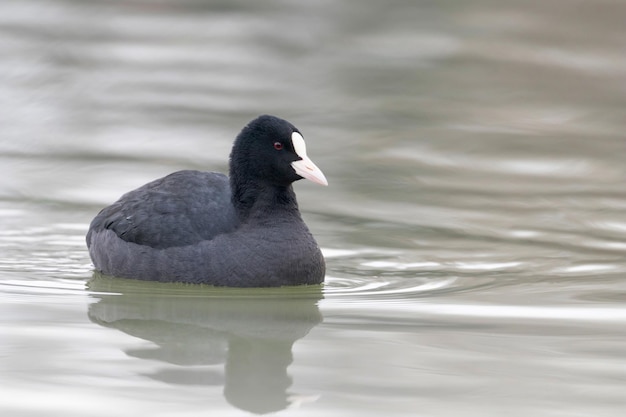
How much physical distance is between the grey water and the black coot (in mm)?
147

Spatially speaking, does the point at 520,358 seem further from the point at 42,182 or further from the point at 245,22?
the point at 245,22

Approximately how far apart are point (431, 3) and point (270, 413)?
37.9 ft

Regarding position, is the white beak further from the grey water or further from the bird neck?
the grey water

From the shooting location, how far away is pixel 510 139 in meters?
12.3

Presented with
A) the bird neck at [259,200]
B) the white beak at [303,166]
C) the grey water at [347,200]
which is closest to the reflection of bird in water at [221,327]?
the grey water at [347,200]

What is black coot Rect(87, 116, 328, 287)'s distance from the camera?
25.0 ft

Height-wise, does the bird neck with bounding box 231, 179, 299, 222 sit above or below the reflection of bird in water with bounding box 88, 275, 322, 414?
above

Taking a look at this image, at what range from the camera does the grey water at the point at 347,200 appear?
5637mm

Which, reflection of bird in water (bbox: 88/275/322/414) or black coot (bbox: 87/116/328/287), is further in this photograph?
black coot (bbox: 87/116/328/287)

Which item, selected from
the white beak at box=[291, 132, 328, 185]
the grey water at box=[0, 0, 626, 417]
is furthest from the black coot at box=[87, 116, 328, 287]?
the grey water at box=[0, 0, 626, 417]

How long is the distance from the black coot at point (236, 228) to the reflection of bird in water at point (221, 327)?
0.10m

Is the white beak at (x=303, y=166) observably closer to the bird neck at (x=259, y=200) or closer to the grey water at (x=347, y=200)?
the bird neck at (x=259, y=200)

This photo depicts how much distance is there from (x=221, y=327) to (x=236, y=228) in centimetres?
121

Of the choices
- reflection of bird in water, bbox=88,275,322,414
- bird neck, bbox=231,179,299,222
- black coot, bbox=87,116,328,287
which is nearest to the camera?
reflection of bird in water, bbox=88,275,322,414
